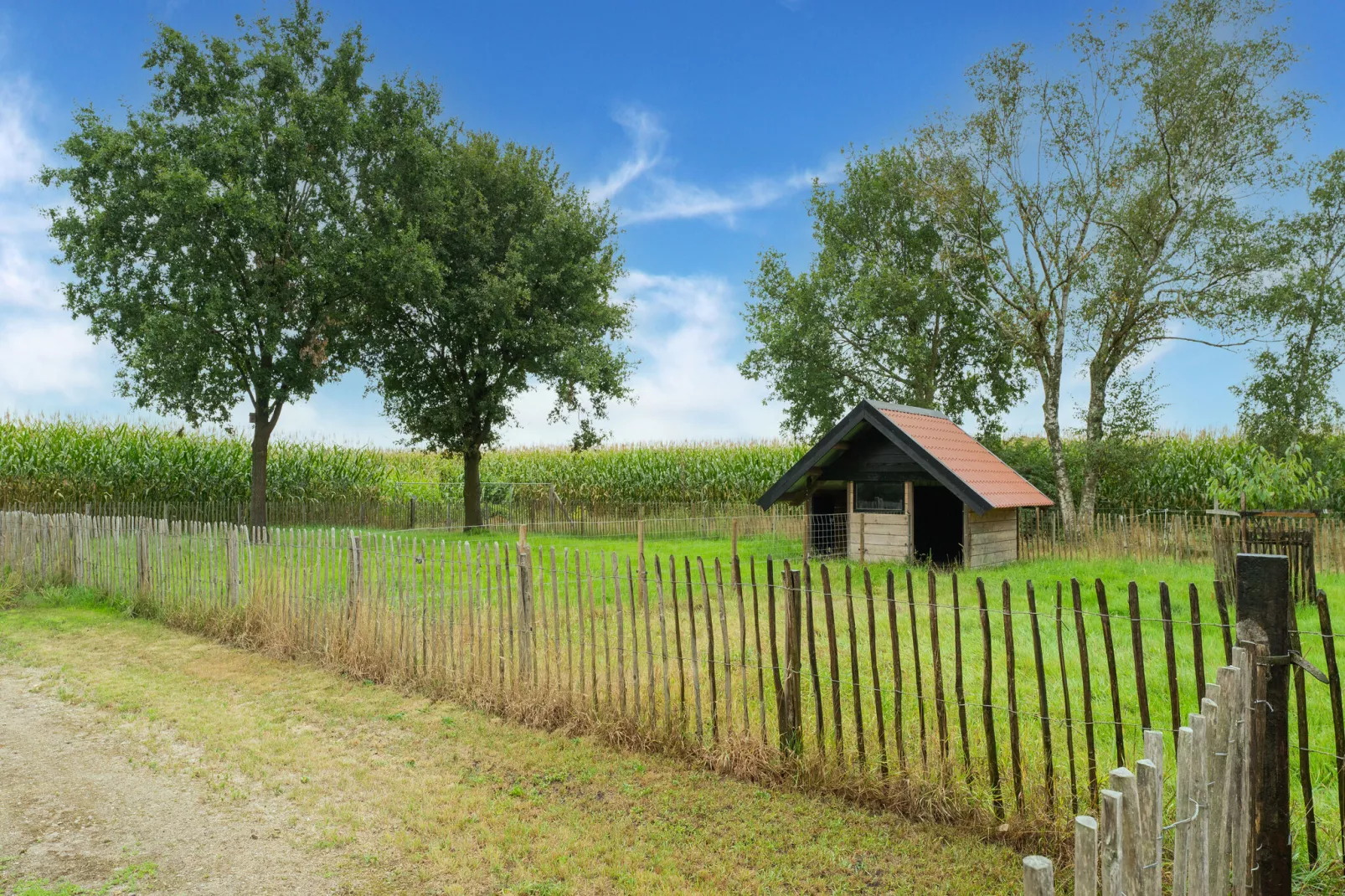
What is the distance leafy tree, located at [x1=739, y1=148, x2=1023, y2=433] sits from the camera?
3009 cm

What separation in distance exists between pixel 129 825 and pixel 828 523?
16638mm

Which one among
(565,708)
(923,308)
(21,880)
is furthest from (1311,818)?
(923,308)

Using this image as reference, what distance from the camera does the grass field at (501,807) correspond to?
4.86 meters

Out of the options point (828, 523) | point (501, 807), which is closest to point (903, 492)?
point (828, 523)

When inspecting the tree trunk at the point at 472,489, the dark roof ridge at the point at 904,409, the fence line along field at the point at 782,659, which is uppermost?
the dark roof ridge at the point at 904,409

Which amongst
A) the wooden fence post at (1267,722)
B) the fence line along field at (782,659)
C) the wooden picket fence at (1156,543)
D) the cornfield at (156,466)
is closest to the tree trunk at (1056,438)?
the wooden picket fence at (1156,543)

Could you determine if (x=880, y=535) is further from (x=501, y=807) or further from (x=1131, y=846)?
(x=1131, y=846)

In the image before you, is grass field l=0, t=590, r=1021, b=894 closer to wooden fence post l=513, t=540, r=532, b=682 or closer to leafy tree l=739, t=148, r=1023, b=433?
wooden fence post l=513, t=540, r=532, b=682

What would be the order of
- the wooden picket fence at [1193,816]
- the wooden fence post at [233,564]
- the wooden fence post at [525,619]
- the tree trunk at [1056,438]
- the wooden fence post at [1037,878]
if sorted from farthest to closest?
the tree trunk at [1056,438], the wooden fence post at [233,564], the wooden fence post at [525,619], the wooden picket fence at [1193,816], the wooden fence post at [1037,878]

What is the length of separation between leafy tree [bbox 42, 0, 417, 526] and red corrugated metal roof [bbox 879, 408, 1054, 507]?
1598cm

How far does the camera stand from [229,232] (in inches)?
973

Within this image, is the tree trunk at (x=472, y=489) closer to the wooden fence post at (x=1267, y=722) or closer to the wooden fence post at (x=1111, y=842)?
the wooden fence post at (x=1267, y=722)

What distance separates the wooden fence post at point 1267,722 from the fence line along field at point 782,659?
1.00 ft

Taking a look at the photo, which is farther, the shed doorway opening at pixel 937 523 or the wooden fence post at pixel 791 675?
the shed doorway opening at pixel 937 523
